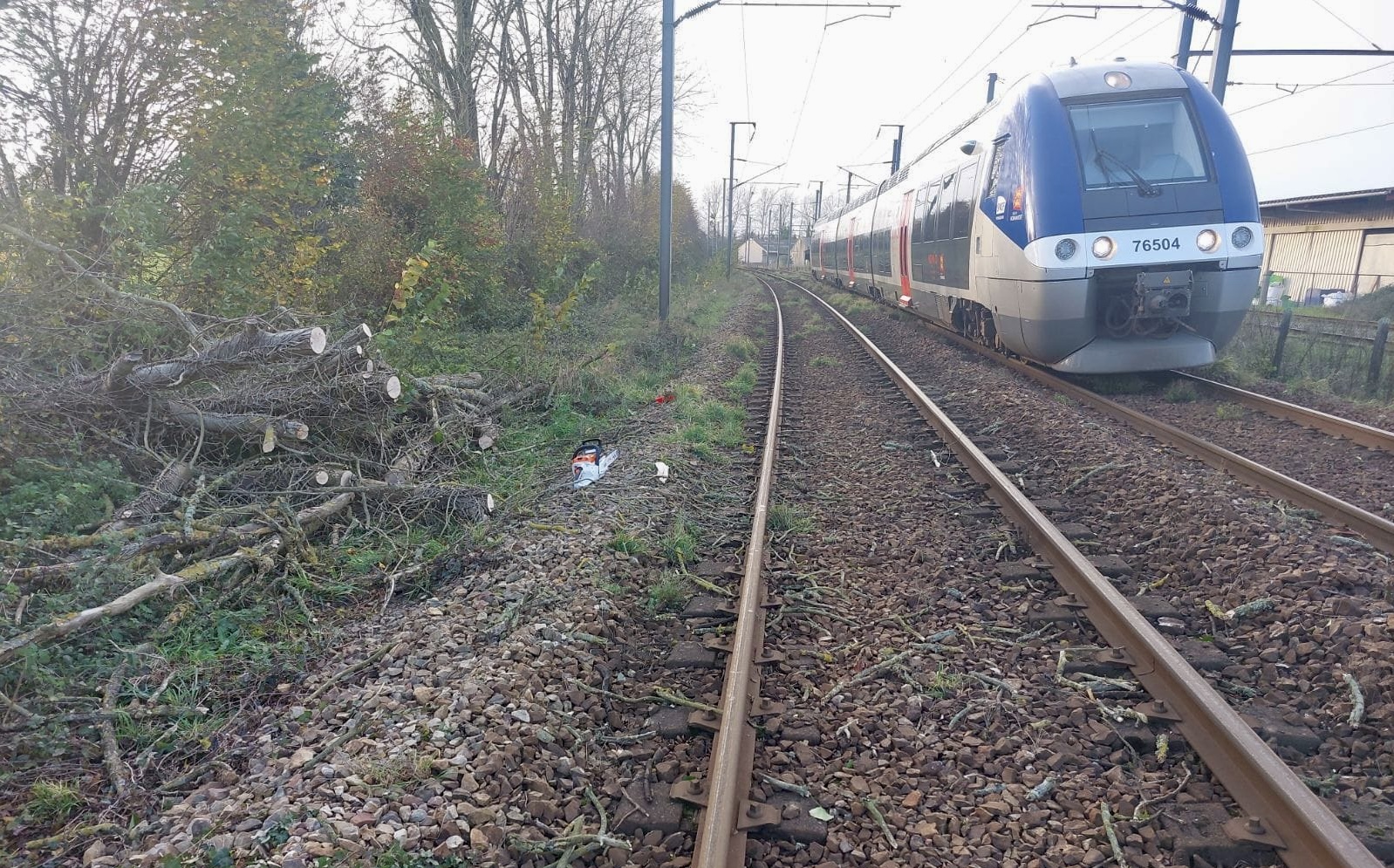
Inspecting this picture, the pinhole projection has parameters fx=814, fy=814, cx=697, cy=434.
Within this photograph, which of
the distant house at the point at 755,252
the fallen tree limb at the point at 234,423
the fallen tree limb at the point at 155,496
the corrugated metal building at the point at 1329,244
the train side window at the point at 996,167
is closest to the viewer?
the fallen tree limb at the point at 155,496

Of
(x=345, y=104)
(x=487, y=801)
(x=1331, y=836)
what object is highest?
(x=345, y=104)

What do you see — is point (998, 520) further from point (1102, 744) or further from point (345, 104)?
point (345, 104)

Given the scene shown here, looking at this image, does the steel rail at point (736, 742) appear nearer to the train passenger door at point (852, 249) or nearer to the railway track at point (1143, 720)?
the railway track at point (1143, 720)

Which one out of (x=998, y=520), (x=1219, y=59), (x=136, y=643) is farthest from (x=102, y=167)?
(x=1219, y=59)

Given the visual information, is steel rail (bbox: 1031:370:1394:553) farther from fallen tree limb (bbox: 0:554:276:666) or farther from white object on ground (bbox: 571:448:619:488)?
fallen tree limb (bbox: 0:554:276:666)

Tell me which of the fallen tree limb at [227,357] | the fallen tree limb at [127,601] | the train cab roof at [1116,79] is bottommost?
the fallen tree limb at [127,601]

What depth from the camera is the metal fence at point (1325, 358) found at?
10383 mm

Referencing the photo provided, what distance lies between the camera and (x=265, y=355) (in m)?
5.73

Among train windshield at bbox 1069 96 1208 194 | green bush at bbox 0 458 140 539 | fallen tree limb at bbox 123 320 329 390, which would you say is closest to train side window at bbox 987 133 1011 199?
train windshield at bbox 1069 96 1208 194

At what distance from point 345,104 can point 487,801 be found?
14.0 metres

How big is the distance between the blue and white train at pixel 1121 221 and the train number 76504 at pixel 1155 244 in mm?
18

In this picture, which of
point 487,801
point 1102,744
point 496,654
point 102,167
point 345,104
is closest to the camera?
point 487,801

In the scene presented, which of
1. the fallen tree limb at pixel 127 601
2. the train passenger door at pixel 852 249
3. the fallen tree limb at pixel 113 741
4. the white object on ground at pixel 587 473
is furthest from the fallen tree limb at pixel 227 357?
the train passenger door at pixel 852 249

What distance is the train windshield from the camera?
8.72 meters
